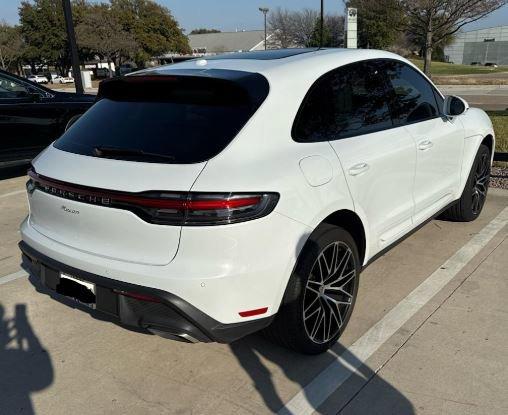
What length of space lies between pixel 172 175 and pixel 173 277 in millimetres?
460

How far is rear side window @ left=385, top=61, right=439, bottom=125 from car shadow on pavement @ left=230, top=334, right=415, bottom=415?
1.69 metres

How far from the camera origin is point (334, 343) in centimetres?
305

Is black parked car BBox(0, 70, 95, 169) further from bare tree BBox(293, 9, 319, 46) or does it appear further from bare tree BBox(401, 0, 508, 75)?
bare tree BBox(293, 9, 319, 46)

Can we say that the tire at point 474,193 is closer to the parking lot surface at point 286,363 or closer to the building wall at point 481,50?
the parking lot surface at point 286,363

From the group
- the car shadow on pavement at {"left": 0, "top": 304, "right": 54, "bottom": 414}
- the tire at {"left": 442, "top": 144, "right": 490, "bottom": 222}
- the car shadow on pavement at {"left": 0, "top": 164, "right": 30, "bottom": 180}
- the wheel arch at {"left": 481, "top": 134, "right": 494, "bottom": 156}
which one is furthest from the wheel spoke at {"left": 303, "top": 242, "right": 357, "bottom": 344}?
the car shadow on pavement at {"left": 0, "top": 164, "right": 30, "bottom": 180}

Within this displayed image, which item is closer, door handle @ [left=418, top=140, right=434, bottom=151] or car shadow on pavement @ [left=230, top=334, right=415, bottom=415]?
car shadow on pavement @ [left=230, top=334, right=415, bottom=415]

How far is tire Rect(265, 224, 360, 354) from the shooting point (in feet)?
8.52

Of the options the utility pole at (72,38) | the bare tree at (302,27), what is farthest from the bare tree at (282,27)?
the utility pole at (72,38)

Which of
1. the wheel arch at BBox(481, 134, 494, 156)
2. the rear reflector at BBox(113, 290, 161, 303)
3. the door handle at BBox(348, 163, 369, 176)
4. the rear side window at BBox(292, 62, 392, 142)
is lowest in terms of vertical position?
the rear reflector at BBox(113, 290, 161, 303)

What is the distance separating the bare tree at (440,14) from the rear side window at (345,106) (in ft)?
72.2

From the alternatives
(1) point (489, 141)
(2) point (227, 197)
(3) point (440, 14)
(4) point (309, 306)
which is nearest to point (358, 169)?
(4) point (309, 306)

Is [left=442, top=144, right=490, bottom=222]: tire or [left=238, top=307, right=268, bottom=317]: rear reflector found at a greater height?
[left=238, top=307, right=268, bottom=317]: rear reflector

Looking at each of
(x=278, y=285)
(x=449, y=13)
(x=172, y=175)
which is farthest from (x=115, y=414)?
(x=449, y=13)

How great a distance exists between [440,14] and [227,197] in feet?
84.9
